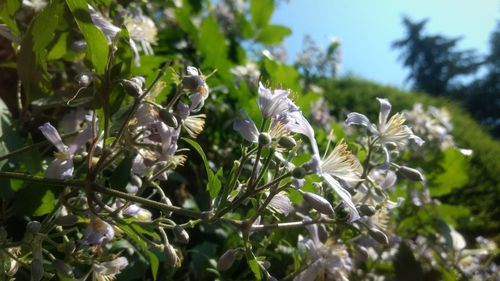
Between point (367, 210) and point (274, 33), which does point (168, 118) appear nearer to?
point (367, 210)

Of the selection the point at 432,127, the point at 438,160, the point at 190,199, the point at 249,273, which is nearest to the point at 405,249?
the point at 249,273

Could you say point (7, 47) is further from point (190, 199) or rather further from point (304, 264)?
point (304, 264)

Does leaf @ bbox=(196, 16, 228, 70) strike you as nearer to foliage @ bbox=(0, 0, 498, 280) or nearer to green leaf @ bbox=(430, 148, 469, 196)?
foliage @ bbox=(0, 0, 498, 280)

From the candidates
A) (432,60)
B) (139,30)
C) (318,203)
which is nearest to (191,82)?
(318,203)

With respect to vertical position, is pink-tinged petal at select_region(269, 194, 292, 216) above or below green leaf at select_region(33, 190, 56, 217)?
above

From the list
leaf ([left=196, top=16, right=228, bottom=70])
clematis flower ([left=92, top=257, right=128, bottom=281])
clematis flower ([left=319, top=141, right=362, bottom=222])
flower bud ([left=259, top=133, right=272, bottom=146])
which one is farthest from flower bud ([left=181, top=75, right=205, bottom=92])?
leaf ([left=196, top=16, right=228, bottom=70])

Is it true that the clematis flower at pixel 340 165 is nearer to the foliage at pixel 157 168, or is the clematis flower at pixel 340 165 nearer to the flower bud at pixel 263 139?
the foliage at pixel 157 168
